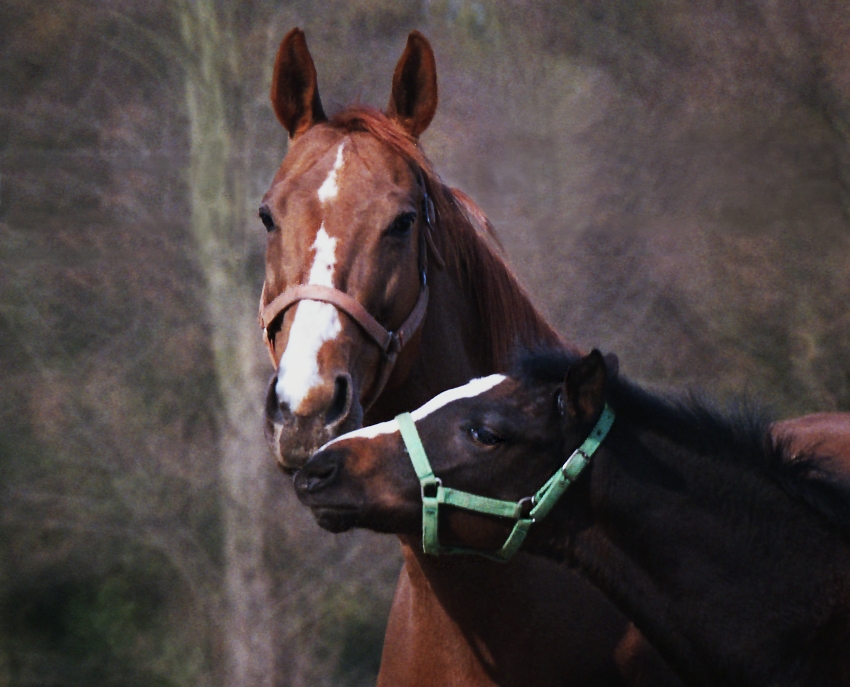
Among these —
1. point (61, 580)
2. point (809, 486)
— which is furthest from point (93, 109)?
point (809, 486)

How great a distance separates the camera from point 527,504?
2238mm

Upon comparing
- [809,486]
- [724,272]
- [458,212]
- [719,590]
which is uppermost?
[458,212]

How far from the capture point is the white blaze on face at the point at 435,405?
227cm

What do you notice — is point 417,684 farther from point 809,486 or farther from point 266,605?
point 266,605

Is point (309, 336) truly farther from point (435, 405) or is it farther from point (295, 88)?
point (295, 88)

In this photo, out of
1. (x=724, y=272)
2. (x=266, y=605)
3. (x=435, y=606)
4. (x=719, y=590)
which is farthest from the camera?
(x=724, y=272)

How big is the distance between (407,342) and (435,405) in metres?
0.33

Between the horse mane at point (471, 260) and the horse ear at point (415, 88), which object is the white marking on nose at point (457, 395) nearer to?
the horse mane at point (471, 260)

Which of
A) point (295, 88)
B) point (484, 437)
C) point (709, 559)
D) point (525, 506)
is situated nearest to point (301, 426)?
point (484, 437)

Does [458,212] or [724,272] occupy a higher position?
[458,212]

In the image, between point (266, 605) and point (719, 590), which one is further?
point (266, 605)

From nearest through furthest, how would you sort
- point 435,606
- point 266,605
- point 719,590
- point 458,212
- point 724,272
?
point 719,590 < point 435,606 < point 458,212 < point 266,605 < point 724,272

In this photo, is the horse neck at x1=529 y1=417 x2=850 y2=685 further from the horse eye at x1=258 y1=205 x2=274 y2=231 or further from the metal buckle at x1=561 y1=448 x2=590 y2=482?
the horse eye at x1=258 y1=205 x2=274 y2=231

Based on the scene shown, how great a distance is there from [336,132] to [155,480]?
436 centimetres
